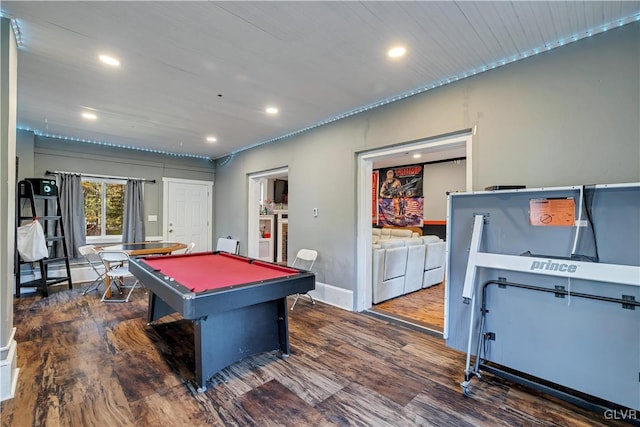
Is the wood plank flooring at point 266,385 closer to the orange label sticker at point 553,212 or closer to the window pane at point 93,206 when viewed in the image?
the orange label sticker at point 553,212

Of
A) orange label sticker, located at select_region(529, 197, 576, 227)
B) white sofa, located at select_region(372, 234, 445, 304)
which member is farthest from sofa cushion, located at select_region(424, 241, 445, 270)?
orange label sticker, located at select_region(529, 197, 576, 227)

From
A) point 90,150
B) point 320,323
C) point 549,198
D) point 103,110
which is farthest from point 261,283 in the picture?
point 90,150

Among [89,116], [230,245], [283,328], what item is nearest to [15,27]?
[89,116]

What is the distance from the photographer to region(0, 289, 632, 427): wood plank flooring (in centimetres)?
187

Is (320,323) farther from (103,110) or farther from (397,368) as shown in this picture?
(103,110)

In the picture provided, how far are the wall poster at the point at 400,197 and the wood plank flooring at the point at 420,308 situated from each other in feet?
10.8

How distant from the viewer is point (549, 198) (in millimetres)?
2041

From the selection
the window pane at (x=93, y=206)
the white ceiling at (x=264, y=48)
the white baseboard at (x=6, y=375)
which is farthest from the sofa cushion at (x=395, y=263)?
the window pane at (x=93, y=206)

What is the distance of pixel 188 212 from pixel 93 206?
170cm

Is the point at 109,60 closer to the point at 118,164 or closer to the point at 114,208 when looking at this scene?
the point at 118,164

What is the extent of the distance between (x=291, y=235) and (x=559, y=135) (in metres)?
3.57

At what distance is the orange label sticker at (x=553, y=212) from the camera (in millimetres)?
1953

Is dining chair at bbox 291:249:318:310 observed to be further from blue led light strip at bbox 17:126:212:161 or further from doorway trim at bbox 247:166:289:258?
blue led light strip at bbox 17:126:212:161

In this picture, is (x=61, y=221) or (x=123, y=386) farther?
(x=61, y=221)
